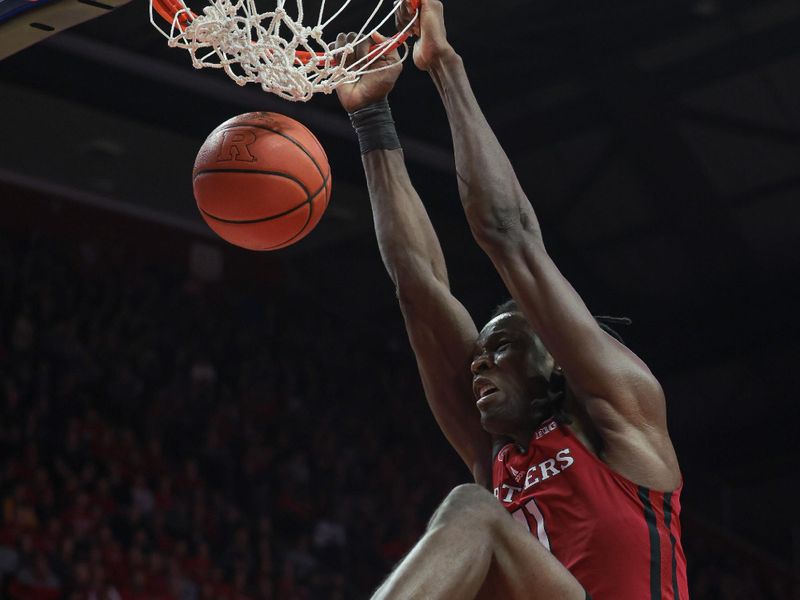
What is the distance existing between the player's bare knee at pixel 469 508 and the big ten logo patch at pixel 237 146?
1193 millimetres

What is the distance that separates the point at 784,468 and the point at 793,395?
38.1 inches

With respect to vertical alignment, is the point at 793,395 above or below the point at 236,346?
below

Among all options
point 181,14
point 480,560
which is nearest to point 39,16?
point 181,14

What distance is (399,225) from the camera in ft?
13.2

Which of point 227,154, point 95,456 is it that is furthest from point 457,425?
point 95,456

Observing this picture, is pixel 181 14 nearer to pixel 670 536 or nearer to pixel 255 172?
pixel 255 172

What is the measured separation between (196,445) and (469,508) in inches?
313

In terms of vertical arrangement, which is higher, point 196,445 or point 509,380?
point 509,380

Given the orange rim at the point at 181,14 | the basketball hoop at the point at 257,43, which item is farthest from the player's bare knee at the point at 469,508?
the orange rim at the point at 181,14

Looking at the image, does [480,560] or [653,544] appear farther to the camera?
[653,544]

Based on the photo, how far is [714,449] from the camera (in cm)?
1541

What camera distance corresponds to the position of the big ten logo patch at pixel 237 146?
11.6ft

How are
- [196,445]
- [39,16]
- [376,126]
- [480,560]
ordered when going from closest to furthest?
[480,560]
[39,16]
[376,126]
[196,445]

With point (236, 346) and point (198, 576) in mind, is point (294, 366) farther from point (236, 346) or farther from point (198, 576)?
point (198, 576)
